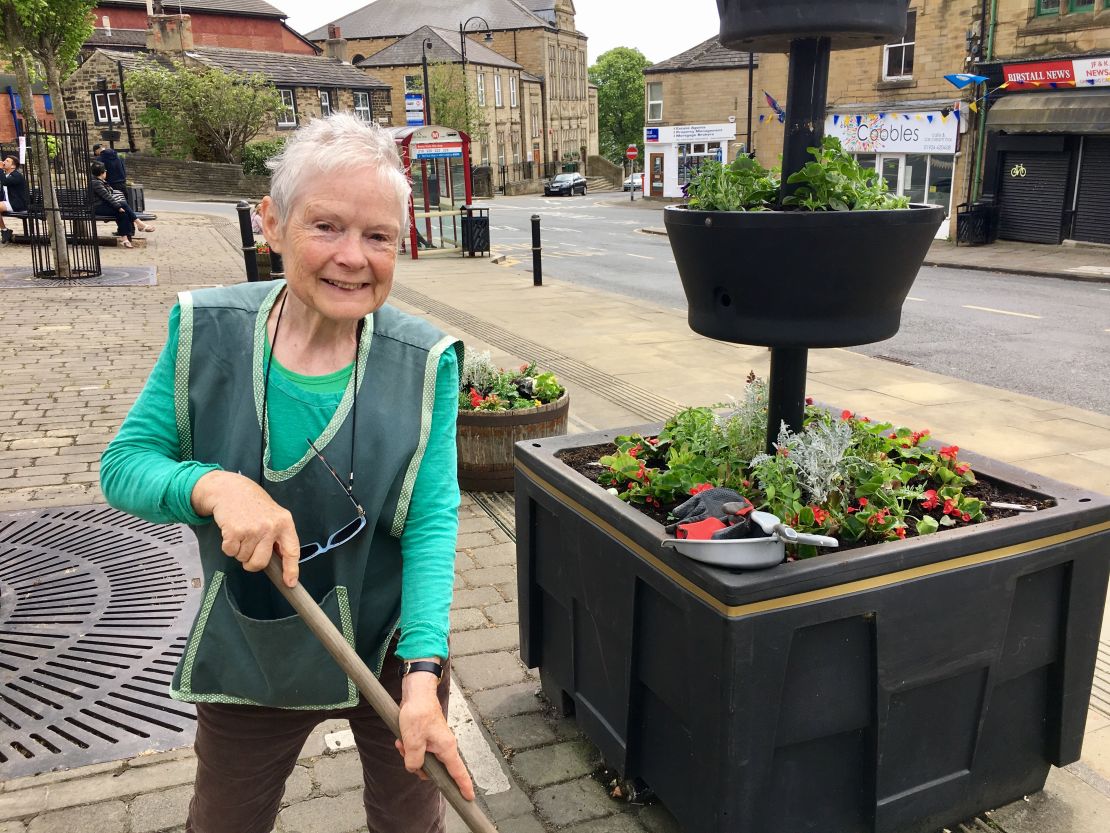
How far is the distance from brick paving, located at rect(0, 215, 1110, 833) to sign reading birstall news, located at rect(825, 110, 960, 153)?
15.6 m

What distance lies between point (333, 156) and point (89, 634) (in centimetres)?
291

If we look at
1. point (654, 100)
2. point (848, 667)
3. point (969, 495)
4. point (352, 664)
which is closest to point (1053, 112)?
point (969, 495)

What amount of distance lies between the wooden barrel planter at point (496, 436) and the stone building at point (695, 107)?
37.7 m

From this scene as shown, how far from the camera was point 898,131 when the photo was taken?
81.4 ft

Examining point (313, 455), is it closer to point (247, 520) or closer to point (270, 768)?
point (247, 520)

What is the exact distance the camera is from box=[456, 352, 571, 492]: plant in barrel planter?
202 inches

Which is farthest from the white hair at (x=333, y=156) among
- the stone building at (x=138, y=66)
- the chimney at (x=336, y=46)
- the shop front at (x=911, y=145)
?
the chimney at (x=336, y=46)

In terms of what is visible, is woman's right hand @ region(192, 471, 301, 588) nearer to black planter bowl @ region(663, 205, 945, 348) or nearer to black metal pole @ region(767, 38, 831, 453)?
black planter bowl @ region(663, 205, 945, 348)

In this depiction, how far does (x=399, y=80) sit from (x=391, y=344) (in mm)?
62301

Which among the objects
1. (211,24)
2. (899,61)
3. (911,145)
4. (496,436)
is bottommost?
(496,436)

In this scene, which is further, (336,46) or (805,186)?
(336,46)

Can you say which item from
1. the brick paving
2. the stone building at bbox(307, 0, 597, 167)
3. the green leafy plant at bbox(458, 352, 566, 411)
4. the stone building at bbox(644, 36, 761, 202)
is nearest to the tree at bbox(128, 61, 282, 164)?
the stone building at bbox(644, 36, 761, 202)

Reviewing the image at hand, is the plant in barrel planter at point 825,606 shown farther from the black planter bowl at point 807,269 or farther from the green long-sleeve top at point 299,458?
the green long-sleeve top at point 299,458

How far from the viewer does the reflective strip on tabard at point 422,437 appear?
6.15 feet
